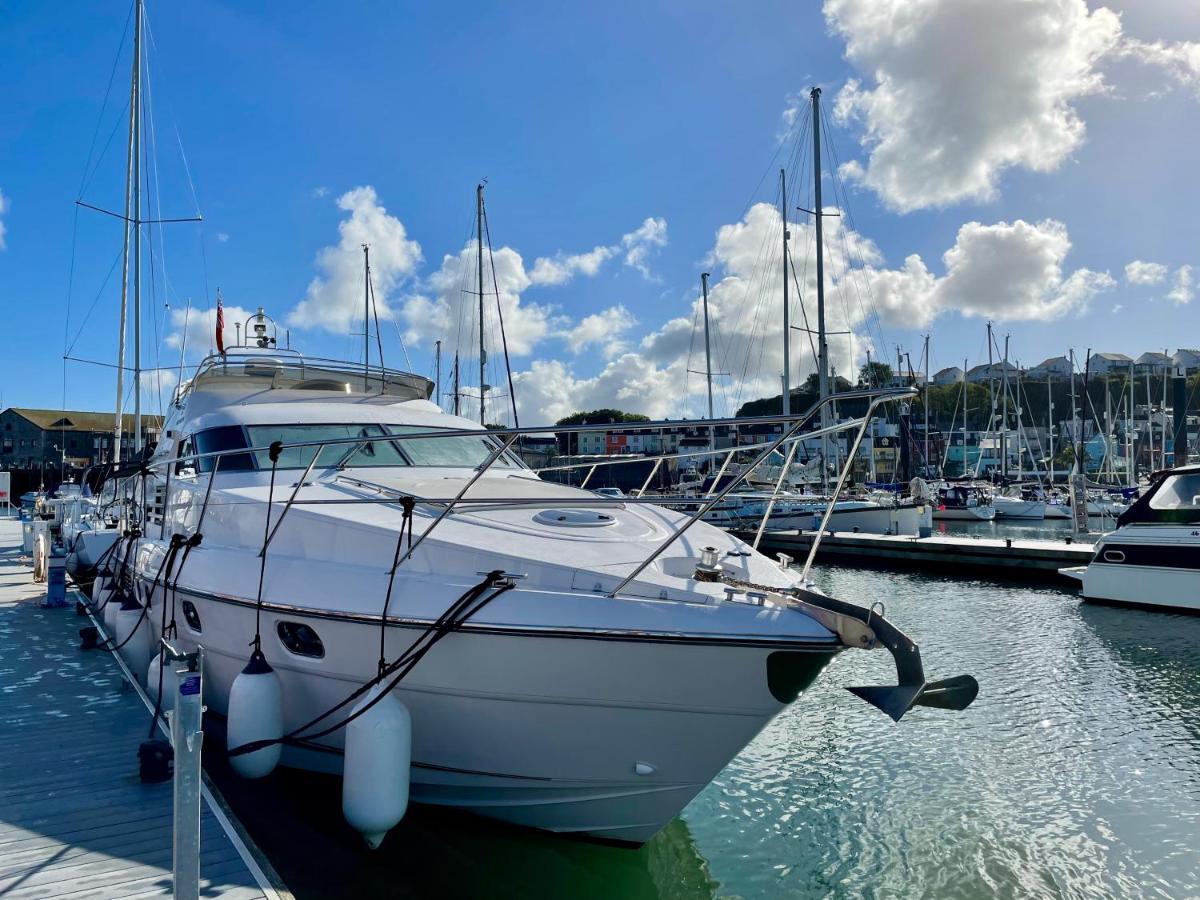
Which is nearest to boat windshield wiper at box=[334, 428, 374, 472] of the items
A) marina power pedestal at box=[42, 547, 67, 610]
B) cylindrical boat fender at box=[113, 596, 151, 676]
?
cylindrical boat fender at box=[113, 596, 151, 676]

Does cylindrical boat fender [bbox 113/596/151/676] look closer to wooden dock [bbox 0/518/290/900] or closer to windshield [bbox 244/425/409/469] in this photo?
wooden dock [bbox 0/518/290/900]

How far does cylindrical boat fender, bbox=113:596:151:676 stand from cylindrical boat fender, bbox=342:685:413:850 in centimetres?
440

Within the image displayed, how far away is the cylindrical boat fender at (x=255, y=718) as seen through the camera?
4.71 metres

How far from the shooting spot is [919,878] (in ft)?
15.2

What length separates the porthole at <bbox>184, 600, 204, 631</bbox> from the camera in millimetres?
5816

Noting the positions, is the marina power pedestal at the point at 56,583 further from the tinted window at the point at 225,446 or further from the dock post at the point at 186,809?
the dock post at the point at 186,809

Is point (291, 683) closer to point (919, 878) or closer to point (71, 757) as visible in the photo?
point (71, 757)

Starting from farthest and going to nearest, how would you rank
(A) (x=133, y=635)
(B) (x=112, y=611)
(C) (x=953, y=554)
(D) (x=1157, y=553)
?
1. (C) (x=953, y=554)
2. (D) (x=1157, y=553)
3. (B) (x=112, y=611)
4. (A) (x=133, y=635)

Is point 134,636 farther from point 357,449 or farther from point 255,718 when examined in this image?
point 255,718

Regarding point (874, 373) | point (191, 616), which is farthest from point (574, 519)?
point (874, 373)

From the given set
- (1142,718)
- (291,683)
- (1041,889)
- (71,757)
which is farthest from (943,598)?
(71,757)

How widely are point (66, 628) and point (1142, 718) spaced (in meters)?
12.6

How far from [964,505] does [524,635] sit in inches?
1384

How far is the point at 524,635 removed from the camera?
157 inches
